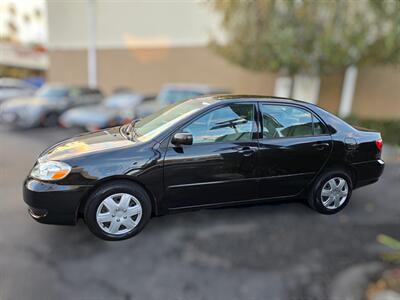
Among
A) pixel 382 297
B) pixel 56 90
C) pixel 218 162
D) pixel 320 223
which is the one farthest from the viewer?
pixel 56 90

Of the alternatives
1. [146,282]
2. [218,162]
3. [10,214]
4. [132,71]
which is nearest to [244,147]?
[218,162]

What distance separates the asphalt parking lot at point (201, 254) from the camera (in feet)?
8.03

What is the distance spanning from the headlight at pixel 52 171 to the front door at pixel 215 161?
987 mm

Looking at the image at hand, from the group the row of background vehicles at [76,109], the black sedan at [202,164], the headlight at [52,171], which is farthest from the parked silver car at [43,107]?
the headlight at [52,171]

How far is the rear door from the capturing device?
11.0ft

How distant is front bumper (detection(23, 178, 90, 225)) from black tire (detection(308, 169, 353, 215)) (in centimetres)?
271

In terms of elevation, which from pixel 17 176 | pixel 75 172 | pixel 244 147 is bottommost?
pixel 17 176

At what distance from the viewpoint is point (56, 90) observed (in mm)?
9688

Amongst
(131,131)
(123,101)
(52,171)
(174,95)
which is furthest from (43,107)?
(52,171)

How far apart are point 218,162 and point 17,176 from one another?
12.0 ft

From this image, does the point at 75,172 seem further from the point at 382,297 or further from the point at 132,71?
the point at 132,71

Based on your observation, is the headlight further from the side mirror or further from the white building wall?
the white building wall

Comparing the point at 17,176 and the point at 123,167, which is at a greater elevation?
the point at 123,167

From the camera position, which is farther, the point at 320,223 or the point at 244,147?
the point at 320,223
